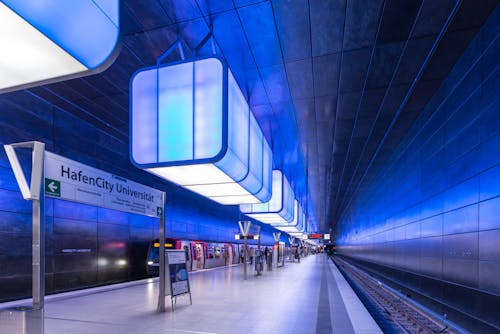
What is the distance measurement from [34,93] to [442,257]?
529 inches

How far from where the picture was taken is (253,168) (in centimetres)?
888

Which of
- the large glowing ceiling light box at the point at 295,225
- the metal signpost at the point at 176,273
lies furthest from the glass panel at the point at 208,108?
the large glowing ceiling light box at the point at 295,225

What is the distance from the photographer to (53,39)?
2.55 metres

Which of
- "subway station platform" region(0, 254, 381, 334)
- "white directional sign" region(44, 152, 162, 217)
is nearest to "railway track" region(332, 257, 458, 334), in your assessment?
"subway station platform" region(0, 254, 381, 334)

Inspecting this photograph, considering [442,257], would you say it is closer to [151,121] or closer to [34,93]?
[151,121]

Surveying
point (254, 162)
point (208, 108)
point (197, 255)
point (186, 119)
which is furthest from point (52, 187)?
point (197, 255)

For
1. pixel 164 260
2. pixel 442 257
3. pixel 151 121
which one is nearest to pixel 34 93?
pixel 151 121

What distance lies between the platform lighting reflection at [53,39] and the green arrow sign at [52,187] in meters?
1.05

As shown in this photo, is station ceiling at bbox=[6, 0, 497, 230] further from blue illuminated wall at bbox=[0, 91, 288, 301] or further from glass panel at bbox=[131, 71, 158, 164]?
glass panel at bbox=[131, 71, 158, 164]

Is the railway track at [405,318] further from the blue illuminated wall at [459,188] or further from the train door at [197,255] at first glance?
the train door at [197,255]

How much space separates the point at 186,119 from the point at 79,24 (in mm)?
3677

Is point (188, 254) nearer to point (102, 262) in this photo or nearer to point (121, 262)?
point (121, 262)

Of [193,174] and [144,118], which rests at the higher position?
[144,118]

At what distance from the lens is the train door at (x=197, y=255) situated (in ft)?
56.2
